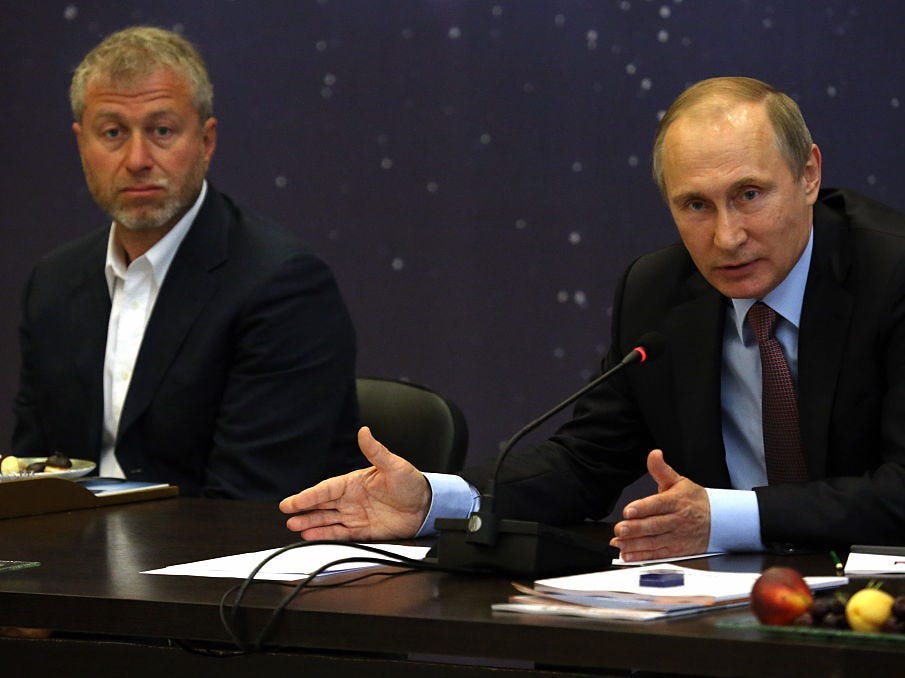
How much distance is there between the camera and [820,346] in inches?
84.5

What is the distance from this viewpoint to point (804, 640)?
1.17m

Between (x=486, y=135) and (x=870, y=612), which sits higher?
(x=486, y=135)

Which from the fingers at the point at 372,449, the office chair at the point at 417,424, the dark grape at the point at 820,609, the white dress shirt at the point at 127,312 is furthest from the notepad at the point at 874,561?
the white dress shirt at the point at 127,312

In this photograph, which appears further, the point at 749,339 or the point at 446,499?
the point at 749,339

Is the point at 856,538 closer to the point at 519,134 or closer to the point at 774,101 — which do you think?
the point at 774,101

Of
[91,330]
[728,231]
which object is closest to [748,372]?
[728,231]

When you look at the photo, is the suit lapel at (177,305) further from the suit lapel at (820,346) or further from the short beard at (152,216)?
the suit lapel at (820,346)

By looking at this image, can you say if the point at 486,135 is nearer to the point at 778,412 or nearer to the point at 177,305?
the point at 177,305

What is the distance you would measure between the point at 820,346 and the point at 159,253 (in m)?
1.49

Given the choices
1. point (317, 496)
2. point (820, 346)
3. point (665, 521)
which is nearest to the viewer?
point (665, 521)

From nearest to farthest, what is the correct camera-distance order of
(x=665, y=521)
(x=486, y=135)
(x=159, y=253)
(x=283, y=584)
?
(x=283, y=584) → (x=665, y=521) → (x=159, y=253) → (x=486, y=135)

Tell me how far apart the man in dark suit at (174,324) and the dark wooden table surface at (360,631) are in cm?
97

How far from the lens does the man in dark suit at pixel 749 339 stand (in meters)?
2.13

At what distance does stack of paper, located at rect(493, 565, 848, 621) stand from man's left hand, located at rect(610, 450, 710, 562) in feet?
0.67
